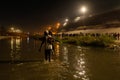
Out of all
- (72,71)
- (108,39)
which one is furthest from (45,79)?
(108,39)

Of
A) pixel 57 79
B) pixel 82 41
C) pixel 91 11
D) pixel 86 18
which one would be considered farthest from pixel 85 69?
pixel 91 11

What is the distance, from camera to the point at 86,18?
2753 inches

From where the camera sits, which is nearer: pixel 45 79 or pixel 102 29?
pixel 45 79

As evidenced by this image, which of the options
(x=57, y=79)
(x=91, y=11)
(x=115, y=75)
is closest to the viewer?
(x=57, y=79)

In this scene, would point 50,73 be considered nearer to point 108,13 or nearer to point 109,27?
point 109,27

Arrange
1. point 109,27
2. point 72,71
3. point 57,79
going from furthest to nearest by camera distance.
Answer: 1. point 109,27
2. point 72,71
3. point 57,79

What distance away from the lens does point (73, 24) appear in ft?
261

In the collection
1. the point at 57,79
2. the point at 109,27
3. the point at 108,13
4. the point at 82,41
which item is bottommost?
the point at 57,79

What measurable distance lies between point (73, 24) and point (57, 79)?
69288 millimetres

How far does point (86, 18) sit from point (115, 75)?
193ft

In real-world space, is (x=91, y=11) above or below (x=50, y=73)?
above

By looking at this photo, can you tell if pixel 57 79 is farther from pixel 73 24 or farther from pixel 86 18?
pixel 73 24

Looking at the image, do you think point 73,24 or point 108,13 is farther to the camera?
point 73,24

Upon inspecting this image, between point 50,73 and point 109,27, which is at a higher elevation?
point 109,27
